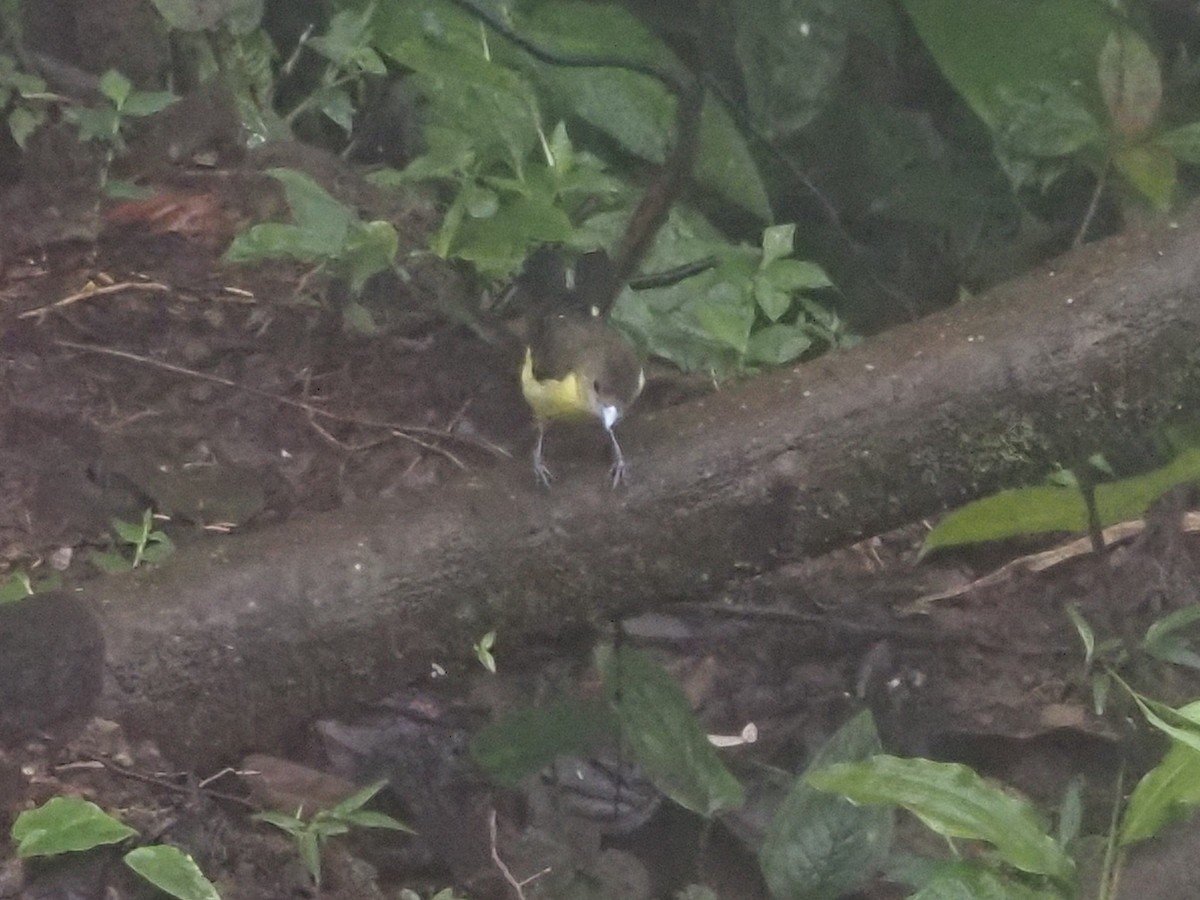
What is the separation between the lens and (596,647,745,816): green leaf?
1937mm

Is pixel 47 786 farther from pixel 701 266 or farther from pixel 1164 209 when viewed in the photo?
pixel 1164 209

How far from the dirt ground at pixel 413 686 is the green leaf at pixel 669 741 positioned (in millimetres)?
125

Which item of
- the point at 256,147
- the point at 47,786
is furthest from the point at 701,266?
the point at 47,786

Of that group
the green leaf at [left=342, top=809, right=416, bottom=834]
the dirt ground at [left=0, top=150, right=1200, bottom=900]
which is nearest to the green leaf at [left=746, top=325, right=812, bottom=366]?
the dirt ground at [left=0, top=150, right=1200, bottom=900]

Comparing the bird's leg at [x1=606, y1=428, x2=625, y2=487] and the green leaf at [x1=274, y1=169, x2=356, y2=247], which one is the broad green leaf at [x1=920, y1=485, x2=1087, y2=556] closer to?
the bird's leg at [x1=606, y1=428, x2=625, y2=487]

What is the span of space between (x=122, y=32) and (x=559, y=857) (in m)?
1.92

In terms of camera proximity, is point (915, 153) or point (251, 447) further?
point (915, 153)

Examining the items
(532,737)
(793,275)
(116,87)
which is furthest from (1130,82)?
(116,87)

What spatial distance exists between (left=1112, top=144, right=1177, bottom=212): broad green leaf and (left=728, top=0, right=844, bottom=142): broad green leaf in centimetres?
63

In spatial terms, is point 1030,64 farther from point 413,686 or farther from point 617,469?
point 413,686

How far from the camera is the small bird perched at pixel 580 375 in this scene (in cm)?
207

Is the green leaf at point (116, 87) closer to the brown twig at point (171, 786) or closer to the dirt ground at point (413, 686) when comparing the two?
the dirt ground at point (413, 686)

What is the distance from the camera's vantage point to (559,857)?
6.61 ft

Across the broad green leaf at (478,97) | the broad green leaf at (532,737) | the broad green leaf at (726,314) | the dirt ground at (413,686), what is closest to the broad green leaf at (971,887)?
the dirt ground at (413,686)
